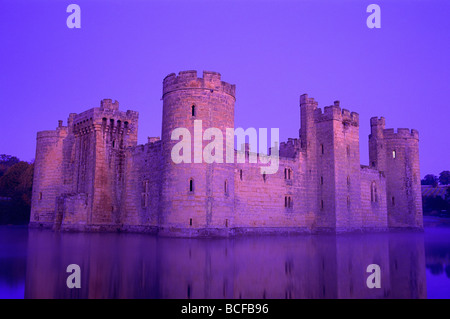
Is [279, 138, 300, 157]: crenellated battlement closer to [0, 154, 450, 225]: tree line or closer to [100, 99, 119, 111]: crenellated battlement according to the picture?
[100, 99, 119, 111]: crenellated battlement

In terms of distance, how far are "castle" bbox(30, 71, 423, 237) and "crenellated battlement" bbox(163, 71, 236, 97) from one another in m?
0.07

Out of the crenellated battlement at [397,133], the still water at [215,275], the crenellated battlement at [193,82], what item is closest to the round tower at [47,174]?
the crenellated battlement at [193,82]

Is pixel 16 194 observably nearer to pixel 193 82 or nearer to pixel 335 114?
pixel 193 82

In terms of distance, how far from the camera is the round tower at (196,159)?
989 inches

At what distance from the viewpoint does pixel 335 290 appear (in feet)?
30.7

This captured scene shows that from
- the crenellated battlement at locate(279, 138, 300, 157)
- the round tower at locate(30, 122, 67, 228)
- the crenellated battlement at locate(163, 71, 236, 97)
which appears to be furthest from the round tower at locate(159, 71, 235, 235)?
the round tower at locate(30, 122, 67, 228)

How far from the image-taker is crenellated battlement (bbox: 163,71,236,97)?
26.5m

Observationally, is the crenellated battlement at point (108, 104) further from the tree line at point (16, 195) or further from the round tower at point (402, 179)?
the round tower at point (402, 179)

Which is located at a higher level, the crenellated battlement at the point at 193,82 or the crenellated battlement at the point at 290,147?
the crenellated battlement at the point at 193,82

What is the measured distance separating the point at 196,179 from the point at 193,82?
6.68 m

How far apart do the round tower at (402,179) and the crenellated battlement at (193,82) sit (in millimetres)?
26575

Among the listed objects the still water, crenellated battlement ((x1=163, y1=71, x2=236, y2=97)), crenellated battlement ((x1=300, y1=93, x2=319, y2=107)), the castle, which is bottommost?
the still water
